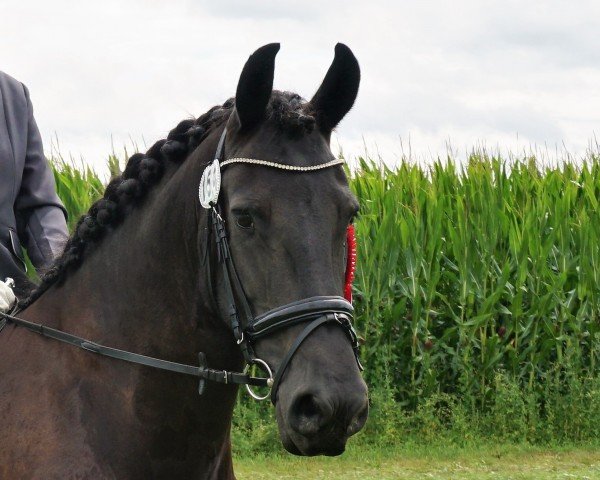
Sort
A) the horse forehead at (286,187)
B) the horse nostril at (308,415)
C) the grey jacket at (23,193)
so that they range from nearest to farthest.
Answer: the horse nostril at (308,415) → the horse forehead at (286,187) → the grey jacket at (23,193)

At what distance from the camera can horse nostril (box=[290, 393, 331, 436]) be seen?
92.8 inches

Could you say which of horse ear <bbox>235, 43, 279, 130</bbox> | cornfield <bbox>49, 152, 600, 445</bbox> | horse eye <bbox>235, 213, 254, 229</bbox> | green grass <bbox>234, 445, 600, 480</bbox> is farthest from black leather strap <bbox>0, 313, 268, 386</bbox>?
cornfield <bbox>49, 152, 600, 445</bbox>

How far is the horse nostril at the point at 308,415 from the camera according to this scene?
2.36 meters

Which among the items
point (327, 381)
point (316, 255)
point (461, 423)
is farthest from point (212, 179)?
point (461, 423)

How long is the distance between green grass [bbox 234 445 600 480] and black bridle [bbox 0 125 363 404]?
537cm

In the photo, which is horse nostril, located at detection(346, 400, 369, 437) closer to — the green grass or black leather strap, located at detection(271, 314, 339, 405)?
black leather strap, located at detection(271, 314, 339, 405)

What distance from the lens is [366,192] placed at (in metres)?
10.3

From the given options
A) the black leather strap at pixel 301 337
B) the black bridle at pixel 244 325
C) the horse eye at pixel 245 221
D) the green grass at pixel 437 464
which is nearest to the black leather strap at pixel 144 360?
the black bridle at pixel 244 325

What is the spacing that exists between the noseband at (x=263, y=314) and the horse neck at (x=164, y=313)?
11cm

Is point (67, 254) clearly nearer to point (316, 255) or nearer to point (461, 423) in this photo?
point (316, 255)

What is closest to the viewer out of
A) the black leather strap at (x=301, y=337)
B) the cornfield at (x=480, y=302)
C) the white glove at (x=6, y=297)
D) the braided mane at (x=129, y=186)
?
the black leather strap at (x=301, y=337)

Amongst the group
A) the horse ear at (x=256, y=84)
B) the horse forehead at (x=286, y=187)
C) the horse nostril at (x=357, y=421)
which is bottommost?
the horse nostril at (x=357, y=421)

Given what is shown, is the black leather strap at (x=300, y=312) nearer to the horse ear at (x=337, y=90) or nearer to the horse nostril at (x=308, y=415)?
the horse nostril at (x=308, y=415)

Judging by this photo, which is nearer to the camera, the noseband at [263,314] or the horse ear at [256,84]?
the noseband at [263,314]
